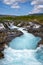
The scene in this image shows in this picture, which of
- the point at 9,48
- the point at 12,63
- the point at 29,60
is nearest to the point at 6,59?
the point at 12,63

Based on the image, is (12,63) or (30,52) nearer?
(12,63)

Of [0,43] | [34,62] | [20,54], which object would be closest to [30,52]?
[20,54]

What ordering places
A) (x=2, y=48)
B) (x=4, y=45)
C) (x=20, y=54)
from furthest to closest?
1. (x=4, y=45)
2. (x=2, y=48)
3. (x=20, y=54)

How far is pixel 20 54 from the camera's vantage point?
34.0 m

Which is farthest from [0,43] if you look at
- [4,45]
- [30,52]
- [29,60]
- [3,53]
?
[29,60]

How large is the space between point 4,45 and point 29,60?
31.6 ft

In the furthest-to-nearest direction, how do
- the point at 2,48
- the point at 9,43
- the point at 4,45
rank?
1. the point at 9,43
2. the point at 4,45
3. the point at 2,48

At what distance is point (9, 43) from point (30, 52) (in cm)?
824

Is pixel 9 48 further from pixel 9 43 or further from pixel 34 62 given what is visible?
pixel 34 62

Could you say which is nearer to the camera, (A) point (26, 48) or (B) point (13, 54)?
(B) point (13, 54)

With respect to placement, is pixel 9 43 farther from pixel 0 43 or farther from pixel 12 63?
pixel 12 63

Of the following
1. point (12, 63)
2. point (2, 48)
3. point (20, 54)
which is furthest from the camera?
point (2, 48)

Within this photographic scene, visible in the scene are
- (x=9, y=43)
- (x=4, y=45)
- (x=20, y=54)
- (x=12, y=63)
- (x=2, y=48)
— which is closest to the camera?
(x=12, y=63)

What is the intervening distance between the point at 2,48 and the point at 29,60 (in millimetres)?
7876
